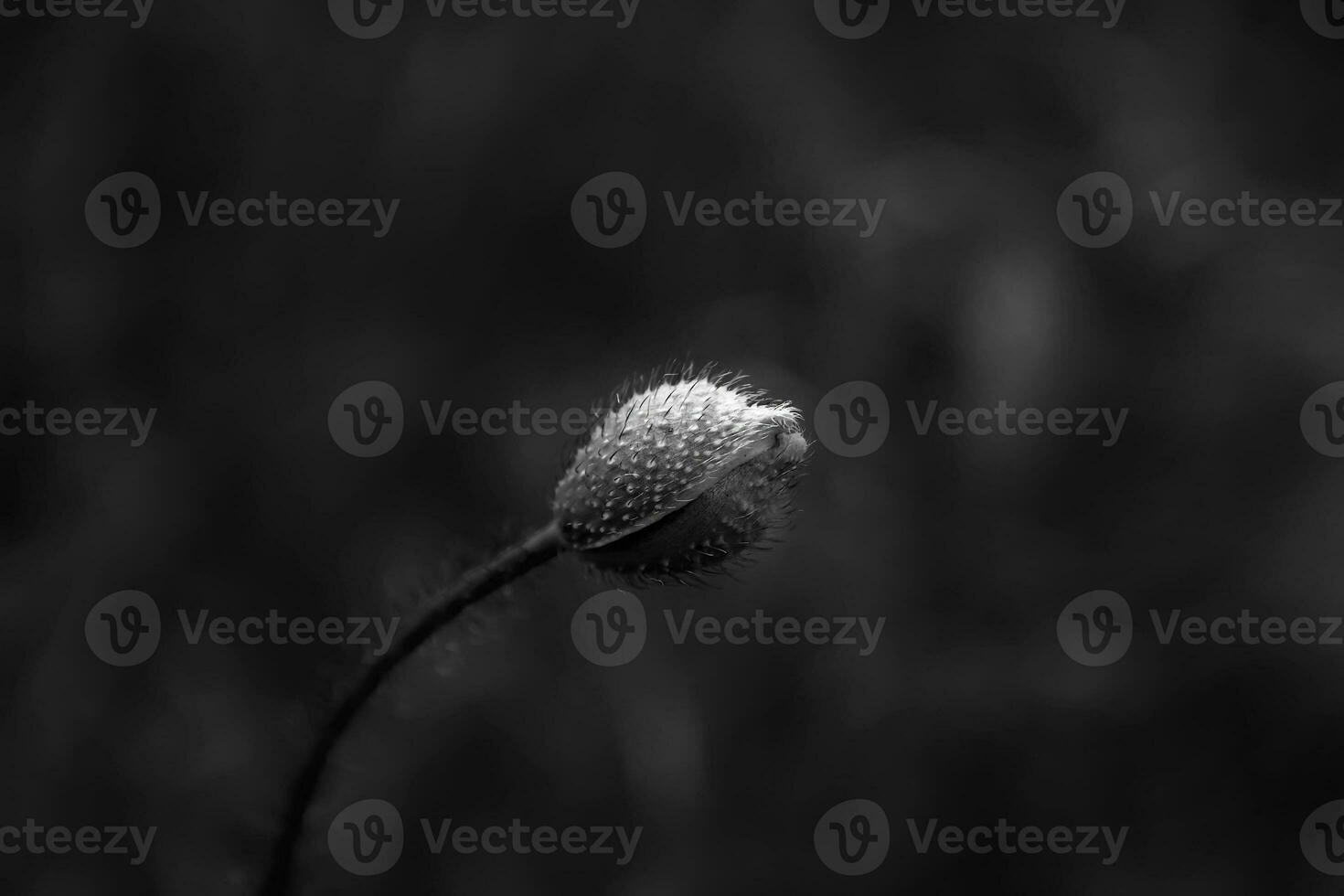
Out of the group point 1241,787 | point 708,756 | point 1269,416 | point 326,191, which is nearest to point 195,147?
point 326,191

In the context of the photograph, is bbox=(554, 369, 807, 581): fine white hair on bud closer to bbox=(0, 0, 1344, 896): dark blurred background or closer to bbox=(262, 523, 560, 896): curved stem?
bbox=(262, 523, 560, 896): curved stem

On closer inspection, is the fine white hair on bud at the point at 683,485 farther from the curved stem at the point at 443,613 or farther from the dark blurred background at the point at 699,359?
the dark blurred background at the point at 699,359

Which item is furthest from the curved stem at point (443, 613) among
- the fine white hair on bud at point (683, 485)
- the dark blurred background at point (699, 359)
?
the dark blurred background at point (699, 359)

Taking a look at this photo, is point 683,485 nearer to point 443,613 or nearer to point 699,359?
point 443,613

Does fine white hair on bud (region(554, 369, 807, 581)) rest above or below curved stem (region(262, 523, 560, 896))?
above

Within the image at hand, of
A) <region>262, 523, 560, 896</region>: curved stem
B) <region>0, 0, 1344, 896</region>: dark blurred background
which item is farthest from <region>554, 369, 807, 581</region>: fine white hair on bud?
<region>0, 0, 1344, 896</region>: dark blurred background

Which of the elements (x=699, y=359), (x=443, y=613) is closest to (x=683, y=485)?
(x=443, y=613)
